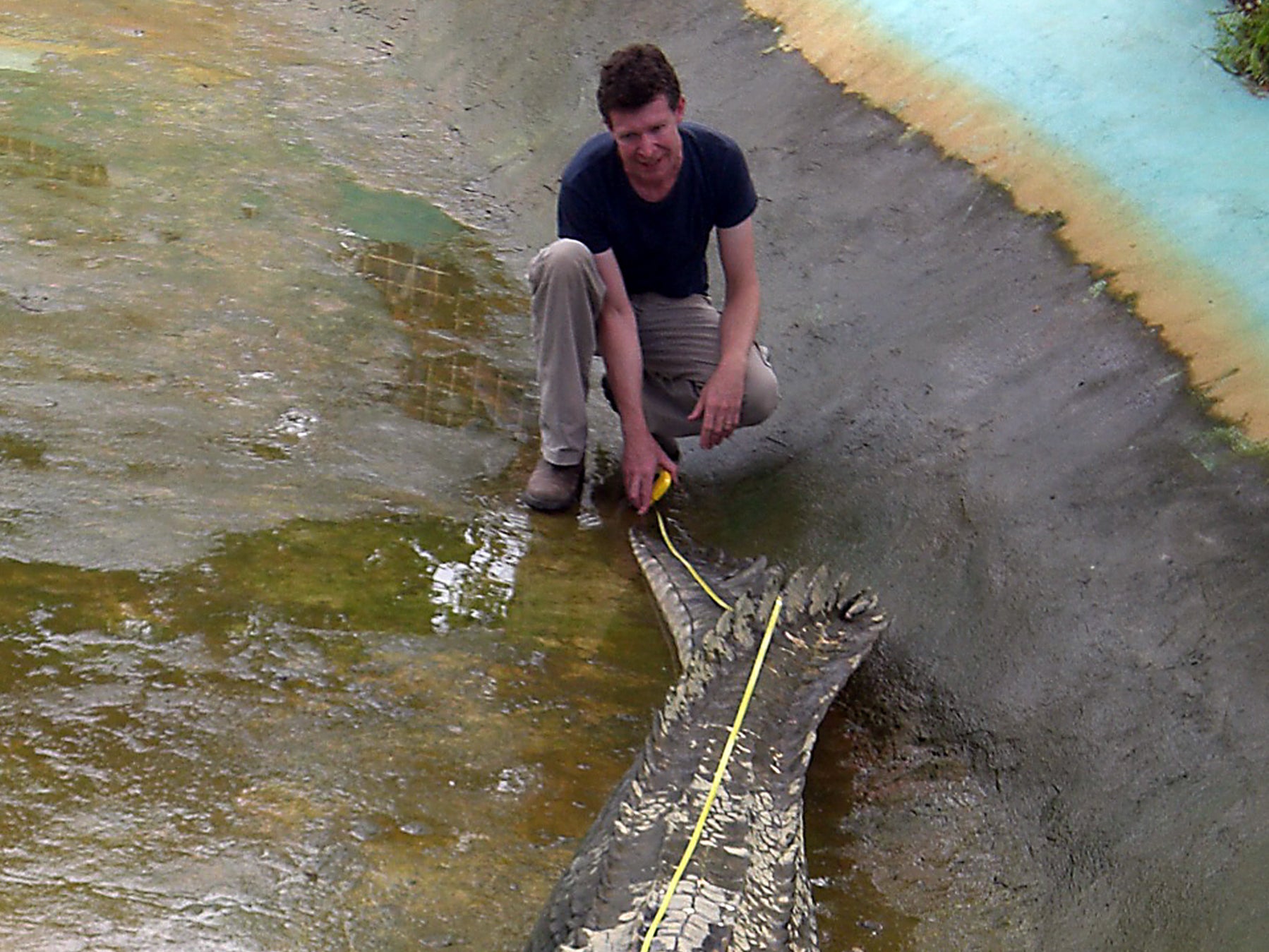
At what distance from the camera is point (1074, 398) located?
3184mm

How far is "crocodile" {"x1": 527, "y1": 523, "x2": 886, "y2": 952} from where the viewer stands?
1928 millimetres

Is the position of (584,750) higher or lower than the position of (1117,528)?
lower

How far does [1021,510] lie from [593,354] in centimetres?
114

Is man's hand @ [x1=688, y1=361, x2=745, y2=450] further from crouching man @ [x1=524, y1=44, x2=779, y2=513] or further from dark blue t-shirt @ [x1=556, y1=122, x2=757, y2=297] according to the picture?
dark blue t-shirt @ [x1=556, y1=122, x2=757, y2=297]

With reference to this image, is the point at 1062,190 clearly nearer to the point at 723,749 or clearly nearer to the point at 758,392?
the point at 758,392

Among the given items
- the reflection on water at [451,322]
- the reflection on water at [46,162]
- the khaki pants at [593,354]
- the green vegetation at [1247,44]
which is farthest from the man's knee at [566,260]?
the reflection on water at [46,162]

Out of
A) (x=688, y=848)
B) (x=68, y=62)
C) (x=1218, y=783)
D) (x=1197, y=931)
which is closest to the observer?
(x=688, y=848)

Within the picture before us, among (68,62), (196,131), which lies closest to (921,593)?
(196,131)

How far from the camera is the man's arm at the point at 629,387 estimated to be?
10.6 feet

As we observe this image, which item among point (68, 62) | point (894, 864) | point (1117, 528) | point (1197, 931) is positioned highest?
point (1117, 528)

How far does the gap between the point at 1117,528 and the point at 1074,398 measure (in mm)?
439

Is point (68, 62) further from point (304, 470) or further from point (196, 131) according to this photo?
point (304, 470)

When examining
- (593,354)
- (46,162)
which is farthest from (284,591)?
(46,162)

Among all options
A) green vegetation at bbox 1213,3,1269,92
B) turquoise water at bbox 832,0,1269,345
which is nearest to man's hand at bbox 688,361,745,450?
turquoise water at bbox 832,0,1269,345
